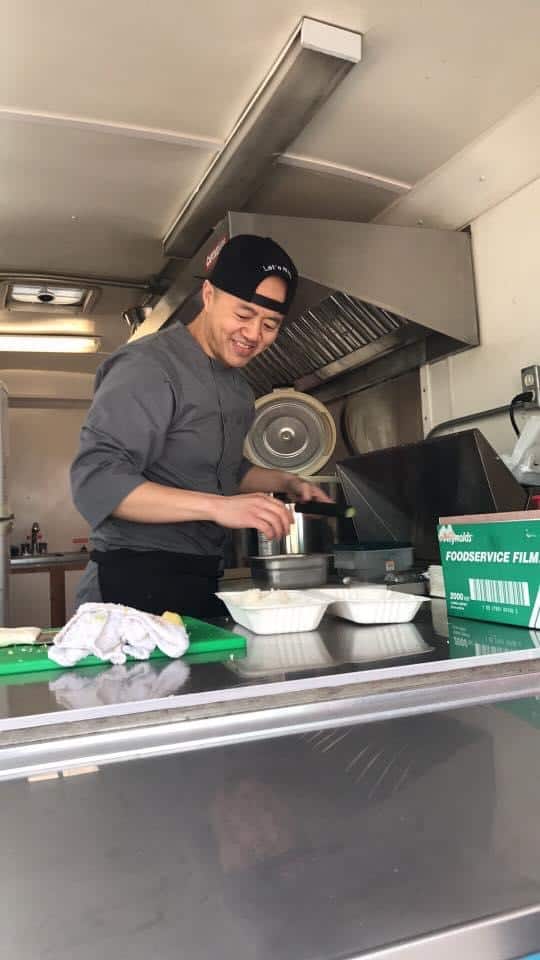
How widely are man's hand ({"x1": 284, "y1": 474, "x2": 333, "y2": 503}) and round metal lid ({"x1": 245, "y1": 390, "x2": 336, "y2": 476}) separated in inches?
33.0

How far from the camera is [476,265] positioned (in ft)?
7.71

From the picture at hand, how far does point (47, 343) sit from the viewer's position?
4.27m

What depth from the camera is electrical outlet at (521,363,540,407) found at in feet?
6.73

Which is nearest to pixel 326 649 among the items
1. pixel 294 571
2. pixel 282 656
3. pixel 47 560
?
pixel 282 656

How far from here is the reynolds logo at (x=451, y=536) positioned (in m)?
1.24

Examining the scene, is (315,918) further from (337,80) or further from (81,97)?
(81,97)

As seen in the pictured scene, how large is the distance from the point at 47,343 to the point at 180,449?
3035mm

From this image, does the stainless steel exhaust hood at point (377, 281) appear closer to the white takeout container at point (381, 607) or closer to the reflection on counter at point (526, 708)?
the white takeout container at point (381, 607)

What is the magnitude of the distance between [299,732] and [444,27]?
1.52 m

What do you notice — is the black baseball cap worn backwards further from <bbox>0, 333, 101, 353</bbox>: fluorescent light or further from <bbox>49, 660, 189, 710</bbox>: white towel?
<bbox>0, 333, 101, 353</bbox>: fluorescent light

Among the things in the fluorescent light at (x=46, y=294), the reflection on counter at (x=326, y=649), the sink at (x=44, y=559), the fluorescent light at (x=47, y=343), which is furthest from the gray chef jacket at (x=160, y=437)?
the sink at (x=44, y=559)

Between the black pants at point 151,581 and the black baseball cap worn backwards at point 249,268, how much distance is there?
590mm

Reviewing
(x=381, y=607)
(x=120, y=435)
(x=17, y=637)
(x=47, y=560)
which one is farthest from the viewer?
(x=47, y=560)

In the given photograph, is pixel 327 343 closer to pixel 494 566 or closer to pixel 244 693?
pixel 494 566
